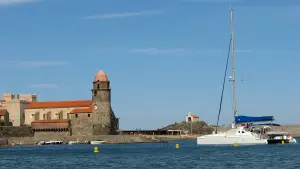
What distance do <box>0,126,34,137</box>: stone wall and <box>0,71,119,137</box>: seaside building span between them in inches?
52.4

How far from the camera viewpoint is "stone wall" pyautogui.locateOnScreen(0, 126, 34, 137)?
402 feet

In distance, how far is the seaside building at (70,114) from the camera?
118 m

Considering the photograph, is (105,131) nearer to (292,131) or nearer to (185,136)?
(185,136)

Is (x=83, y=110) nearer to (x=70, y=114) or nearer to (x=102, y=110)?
(x=70, y=114)

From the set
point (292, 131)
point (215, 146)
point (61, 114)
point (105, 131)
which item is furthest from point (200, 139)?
point (292, 131)

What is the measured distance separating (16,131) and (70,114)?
10842 millimetres

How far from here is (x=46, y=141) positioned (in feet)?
395

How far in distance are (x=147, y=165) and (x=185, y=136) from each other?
108 m

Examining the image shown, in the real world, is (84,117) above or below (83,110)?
below

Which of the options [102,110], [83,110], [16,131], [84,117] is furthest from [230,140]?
[16,131]

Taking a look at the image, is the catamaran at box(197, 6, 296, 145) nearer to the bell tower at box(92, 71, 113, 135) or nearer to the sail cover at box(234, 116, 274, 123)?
the sail cover at box(234, 116, 274, 123)

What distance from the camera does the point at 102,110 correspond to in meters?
118

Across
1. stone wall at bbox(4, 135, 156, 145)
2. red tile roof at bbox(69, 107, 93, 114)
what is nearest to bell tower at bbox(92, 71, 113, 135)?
stone wall at bbox(4, 135, 156, 145)

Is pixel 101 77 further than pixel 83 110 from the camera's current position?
No
